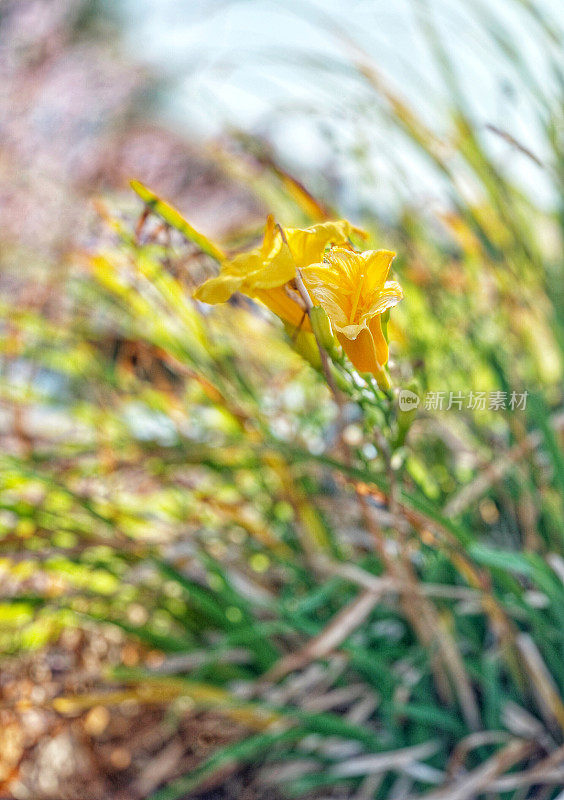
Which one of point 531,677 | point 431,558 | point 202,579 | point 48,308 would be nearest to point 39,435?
point 48,308

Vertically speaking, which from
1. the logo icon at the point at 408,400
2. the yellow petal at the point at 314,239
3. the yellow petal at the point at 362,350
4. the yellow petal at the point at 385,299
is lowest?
the logo icon at the point at 408,400

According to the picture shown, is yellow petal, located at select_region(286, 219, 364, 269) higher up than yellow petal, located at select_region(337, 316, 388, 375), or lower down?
higher up

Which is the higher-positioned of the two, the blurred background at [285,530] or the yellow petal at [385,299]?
the yellow petal at [385,299]

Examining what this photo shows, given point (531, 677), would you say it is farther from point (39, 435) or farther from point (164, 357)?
point (39, 435)

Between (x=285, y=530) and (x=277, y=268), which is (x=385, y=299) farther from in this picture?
(x=285, y=530)

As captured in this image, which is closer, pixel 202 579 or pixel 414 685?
pixel 414 685

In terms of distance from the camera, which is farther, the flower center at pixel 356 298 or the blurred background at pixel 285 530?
the blurred background at pixel 285 530
